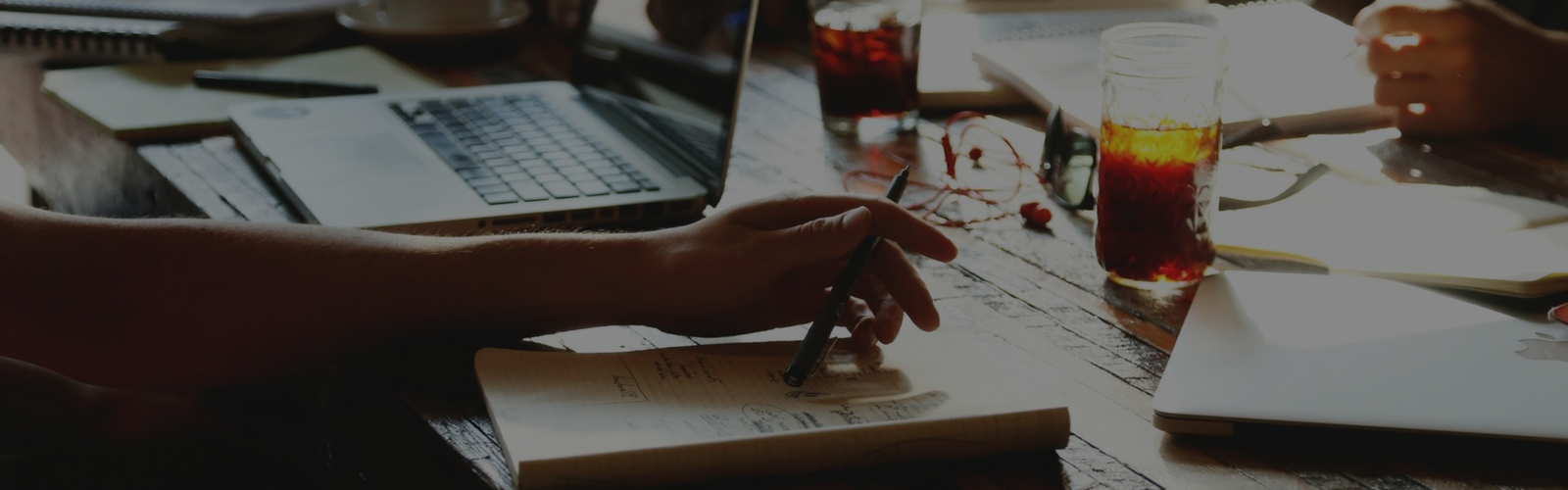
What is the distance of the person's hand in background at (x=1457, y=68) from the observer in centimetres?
136

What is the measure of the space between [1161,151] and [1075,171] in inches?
8.1

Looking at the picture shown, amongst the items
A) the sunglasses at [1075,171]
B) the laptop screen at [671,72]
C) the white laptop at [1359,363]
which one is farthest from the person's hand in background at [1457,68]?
the laptop screen at [671,72]

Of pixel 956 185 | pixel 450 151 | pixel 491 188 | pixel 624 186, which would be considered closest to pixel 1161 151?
pixel 956 185

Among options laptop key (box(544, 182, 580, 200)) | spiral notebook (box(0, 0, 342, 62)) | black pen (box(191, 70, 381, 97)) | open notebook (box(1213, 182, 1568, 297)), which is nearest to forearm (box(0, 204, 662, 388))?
laptop key (box(544, 182, 580, 200))

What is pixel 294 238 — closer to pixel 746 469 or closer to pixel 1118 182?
pixel 746 469

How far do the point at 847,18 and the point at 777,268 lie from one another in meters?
0.61

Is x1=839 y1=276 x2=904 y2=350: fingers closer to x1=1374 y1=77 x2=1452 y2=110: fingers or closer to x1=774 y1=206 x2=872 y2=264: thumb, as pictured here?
x1=774 y1=206 x2=872 y2=264: thumb

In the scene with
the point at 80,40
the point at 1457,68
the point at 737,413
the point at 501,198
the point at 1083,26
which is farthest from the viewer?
the point at 80,40

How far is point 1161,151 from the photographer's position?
977mm

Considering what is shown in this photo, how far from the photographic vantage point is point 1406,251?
1.00 metres

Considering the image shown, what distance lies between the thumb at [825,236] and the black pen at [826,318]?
14 millimetres

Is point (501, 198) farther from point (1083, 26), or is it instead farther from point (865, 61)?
point (1083, 26)

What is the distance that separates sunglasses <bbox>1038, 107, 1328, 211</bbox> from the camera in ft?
3.75

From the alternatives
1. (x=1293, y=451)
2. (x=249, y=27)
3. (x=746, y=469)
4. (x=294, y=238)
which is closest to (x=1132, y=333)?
(x=1293, y=451)
